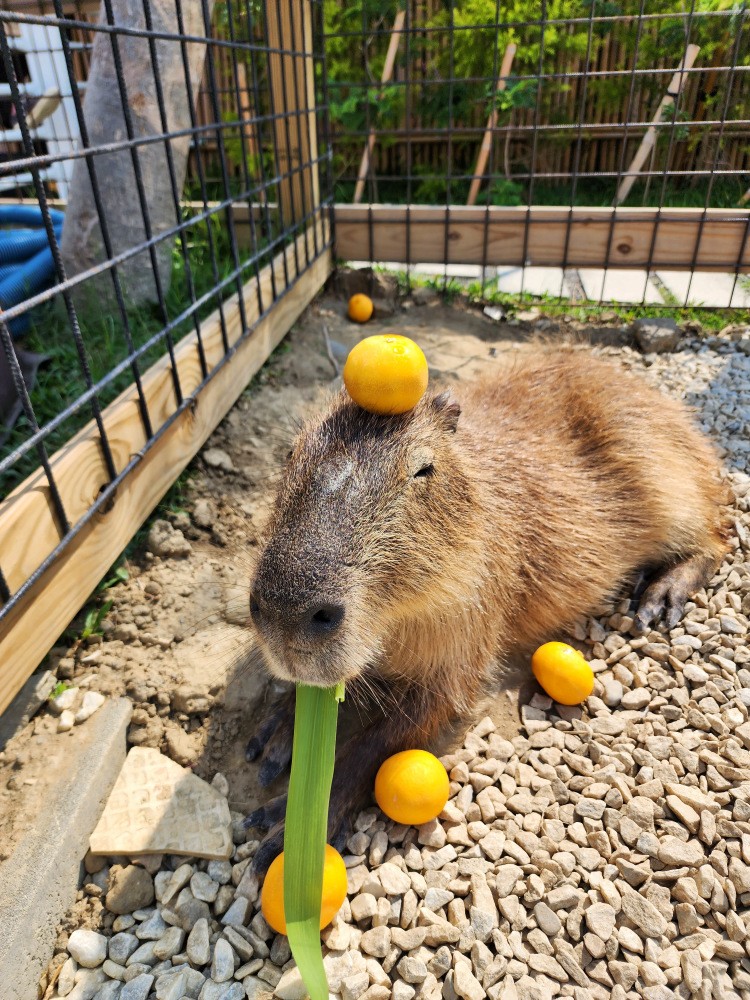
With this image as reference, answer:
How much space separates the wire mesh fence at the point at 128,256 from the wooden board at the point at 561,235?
548 millimetres

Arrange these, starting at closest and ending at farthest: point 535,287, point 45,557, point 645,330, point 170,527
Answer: point 45,557, point 170,527, point 645,330, point 535,287

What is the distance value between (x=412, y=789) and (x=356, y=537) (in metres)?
0.77

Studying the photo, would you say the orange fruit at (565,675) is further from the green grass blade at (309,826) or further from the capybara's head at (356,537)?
the green grass blade at (309,826)

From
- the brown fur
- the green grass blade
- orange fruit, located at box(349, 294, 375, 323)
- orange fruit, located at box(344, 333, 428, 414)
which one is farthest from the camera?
orange fruit, located at box(349, 294, 375, 323)

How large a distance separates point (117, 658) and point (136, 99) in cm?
299

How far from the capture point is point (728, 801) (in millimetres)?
2043

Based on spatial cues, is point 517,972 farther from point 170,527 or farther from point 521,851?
point 170,527

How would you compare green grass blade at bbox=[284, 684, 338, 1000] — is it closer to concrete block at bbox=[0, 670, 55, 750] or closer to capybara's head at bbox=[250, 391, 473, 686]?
capybara's head at bbox=[250, 391, 473, 686]

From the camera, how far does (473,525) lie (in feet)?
6.75

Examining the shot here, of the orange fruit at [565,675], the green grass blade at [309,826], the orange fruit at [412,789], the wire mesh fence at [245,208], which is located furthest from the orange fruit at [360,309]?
the green grass blade at [309,826]

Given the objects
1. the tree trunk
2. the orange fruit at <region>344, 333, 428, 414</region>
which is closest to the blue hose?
the tree trunk

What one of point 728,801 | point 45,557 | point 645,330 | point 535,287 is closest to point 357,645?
point 45,557

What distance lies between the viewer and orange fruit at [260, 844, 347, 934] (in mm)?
1735

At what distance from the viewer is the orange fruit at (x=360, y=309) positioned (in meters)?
5.09
